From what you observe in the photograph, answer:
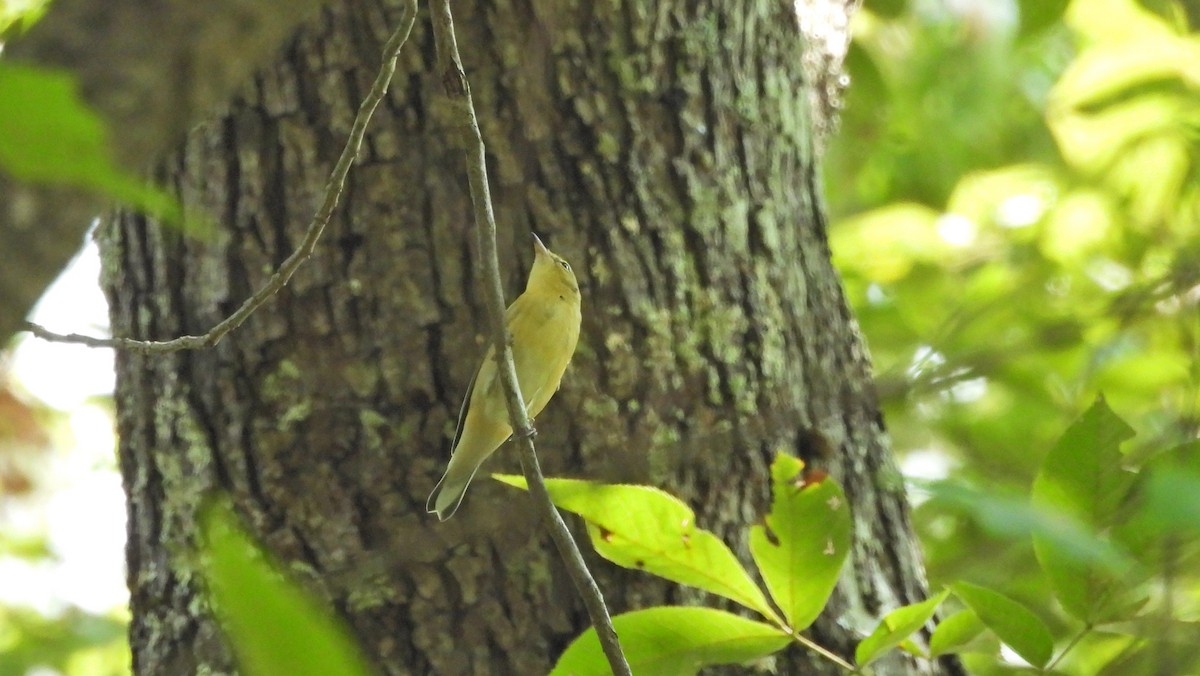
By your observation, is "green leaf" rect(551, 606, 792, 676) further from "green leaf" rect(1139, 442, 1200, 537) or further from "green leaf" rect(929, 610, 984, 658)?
"green leaf" rect(1139, 442, 1200, 537)

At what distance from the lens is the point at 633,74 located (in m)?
2.54

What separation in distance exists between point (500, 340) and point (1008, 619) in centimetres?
81

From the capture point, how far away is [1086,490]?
150cm

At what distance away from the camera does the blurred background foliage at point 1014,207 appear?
3.09 metres

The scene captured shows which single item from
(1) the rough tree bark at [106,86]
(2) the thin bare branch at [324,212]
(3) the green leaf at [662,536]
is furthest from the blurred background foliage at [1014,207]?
(1) the rough tree bark at [106,86]

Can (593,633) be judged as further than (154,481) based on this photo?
No

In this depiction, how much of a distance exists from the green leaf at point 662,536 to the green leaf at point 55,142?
44.6 inches

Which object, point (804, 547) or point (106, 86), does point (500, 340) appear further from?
point (106, 86)

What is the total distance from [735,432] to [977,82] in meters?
4.17

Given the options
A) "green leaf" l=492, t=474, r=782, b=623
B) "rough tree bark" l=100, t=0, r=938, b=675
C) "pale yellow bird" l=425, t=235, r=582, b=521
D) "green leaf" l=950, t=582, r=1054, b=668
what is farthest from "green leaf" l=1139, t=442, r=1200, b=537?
"pale yellow bird" l=425, t=235, r=582, b=521

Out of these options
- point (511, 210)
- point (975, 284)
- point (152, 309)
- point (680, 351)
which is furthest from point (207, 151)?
point (975, 284)

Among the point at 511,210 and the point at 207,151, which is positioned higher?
the point at 207,151

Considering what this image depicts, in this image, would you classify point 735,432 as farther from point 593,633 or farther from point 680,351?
point 680,351

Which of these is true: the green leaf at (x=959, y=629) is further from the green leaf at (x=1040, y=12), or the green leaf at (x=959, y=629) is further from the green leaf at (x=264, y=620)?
the green leaf at (x=1040, y=12)
